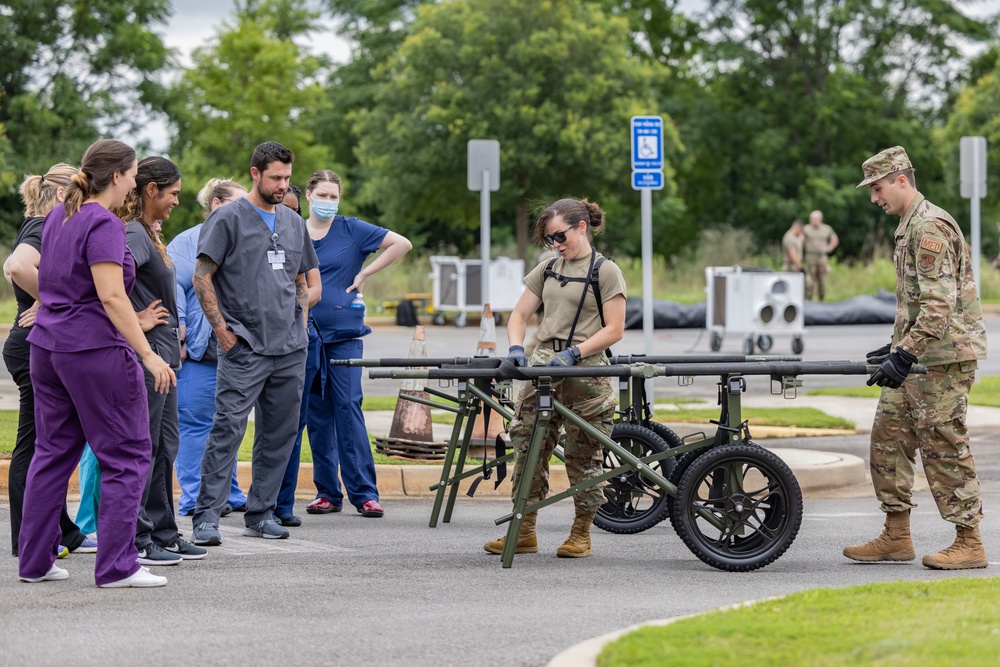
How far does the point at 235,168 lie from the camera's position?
44.2 metres

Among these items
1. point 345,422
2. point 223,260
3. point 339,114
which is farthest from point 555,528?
point 339,114

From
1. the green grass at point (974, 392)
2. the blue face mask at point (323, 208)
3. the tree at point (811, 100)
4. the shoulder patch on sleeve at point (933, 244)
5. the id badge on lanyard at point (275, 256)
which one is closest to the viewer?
the shoulder patch on sleeve at point (933, 244)

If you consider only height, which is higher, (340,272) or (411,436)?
(340,272)

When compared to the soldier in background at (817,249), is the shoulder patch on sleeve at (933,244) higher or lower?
lower

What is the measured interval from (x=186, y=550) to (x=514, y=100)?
95.1ft

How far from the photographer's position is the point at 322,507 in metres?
9.04

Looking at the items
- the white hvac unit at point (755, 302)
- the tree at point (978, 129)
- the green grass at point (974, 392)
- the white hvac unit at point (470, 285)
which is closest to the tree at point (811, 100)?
the tree at point (978, 129)

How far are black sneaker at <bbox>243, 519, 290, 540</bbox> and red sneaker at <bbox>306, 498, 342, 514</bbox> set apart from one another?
0.98 metres

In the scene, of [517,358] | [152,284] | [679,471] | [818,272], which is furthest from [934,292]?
[818,272]

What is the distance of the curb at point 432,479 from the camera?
32.2 feet

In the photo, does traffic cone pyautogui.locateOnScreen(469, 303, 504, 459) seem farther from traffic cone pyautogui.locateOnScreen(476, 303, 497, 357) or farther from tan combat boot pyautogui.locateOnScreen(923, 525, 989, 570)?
tan combat boot pyautogui.locateOnScreen(923, 525, 989, 570)

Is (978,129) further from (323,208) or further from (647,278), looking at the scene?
(323,208)

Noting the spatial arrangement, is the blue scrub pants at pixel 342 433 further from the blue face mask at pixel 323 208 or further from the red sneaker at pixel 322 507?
the blue face mask at pixel 323 208

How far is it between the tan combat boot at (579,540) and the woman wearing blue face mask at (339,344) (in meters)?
1.66
